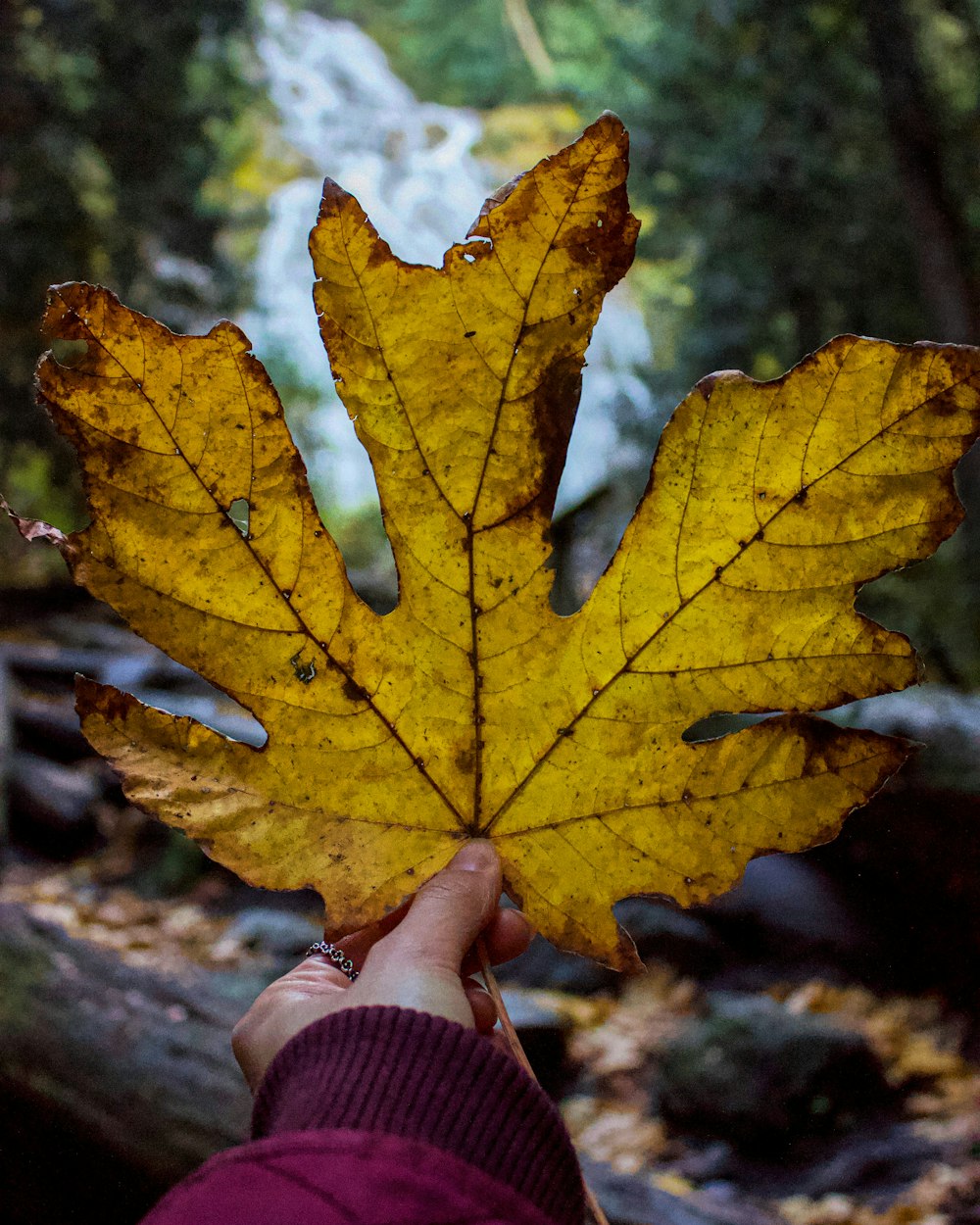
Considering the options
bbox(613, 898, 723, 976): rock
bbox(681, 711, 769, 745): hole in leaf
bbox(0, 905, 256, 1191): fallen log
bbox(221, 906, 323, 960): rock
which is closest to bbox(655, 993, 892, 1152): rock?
bbox(613, 898, 723, 976): rock

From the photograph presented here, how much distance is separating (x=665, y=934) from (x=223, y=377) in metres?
3.59

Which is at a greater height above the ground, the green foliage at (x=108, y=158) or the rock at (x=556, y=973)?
the green foliage at (x=108, y=158)

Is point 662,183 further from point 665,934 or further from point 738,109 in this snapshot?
point 665,934

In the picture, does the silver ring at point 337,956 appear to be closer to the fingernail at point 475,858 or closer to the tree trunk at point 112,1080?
the fingernail at point 475,858

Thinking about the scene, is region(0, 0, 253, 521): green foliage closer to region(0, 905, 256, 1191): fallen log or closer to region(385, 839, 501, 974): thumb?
region(0, 905, 256, 1191): fallen log

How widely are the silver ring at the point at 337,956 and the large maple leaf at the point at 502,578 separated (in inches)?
11.4

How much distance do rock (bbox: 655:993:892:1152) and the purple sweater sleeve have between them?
2431mm

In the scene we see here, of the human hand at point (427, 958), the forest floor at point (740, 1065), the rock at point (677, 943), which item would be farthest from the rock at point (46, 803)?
the human hand at point (427, 958)

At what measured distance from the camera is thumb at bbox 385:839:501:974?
79 cm

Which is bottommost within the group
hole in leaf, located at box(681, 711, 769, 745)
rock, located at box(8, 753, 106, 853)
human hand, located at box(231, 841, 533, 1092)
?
human hand, located at box(231, 841, 533, 1092)

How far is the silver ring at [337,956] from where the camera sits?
1.02 meters

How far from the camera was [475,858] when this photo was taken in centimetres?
80

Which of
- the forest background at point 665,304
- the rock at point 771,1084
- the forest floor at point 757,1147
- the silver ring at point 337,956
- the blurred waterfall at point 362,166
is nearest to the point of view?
the silver ring at point 337,956

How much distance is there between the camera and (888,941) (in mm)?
3383
